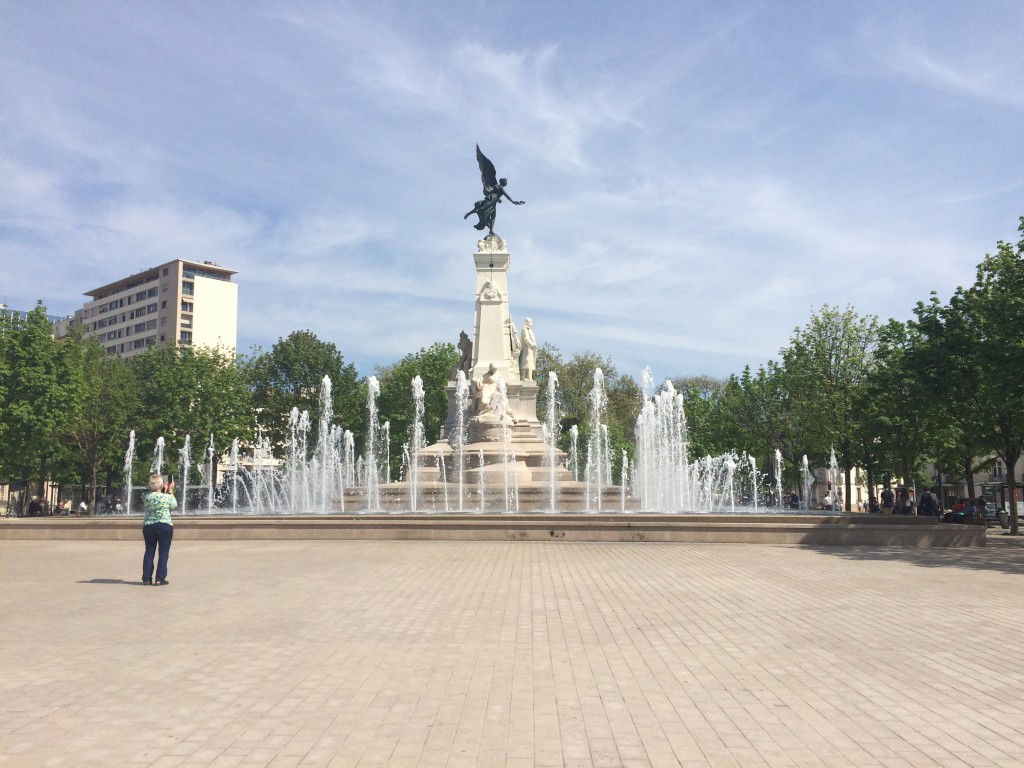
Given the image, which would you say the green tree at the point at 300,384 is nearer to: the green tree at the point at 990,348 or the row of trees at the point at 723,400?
the row of trees at the point at 723,400

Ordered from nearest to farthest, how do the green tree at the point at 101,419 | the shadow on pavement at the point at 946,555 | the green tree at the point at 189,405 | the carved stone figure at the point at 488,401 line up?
the shadow on pavement at the point at 946,555
the carved stone figure at the point at 488,401
the green tree at the point at 101,419
the green tree at the point at 189,405

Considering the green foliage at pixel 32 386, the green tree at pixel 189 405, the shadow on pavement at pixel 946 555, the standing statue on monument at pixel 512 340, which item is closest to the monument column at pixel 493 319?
the standing statue on monument at pixel 512 340

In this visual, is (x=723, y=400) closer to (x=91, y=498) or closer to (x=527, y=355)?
(x=527, y=355)

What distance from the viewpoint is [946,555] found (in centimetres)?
1572

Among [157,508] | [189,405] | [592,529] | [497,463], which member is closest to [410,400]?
[189,405]

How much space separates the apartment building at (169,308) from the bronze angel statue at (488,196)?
64.4 metres

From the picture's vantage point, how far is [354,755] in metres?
4.57

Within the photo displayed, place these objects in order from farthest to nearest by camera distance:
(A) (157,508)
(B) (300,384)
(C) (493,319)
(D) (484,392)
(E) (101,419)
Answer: (B) (300,384) < (E) (101,419) < (C) (493,319) < (D) (484,392) < (A) (157,508)

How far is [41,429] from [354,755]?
35787mm

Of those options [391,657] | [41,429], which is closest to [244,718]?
[391,657]

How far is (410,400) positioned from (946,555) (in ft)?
136

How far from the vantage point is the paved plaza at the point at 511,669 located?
186 inches

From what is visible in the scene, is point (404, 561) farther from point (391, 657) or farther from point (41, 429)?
point (41, 429)

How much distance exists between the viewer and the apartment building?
96250 millimetres
